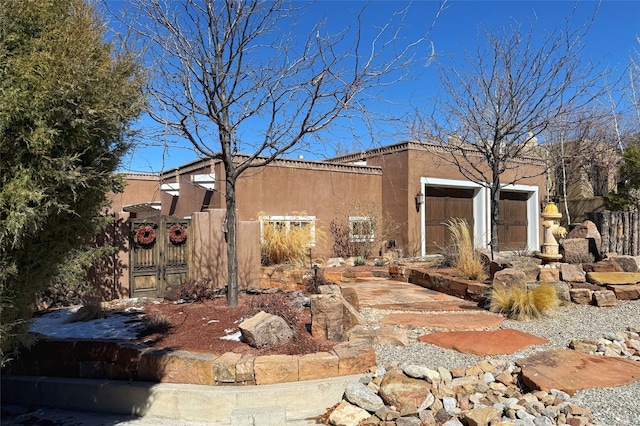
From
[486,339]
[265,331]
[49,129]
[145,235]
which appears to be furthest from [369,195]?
[49,129]

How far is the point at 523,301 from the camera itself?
574 centimetres

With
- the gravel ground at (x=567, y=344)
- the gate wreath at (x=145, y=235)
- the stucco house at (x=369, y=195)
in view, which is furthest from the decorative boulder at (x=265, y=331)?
the stucco house at (x=369, y=195)

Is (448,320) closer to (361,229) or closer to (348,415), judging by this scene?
(348,415)

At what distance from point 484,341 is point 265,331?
7.72 feet

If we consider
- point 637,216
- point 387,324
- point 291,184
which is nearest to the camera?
point 387,324

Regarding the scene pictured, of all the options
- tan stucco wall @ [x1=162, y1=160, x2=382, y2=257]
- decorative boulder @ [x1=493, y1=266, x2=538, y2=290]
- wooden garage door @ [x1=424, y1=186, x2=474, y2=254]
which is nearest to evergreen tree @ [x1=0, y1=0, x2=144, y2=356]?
decorative boulder @ [x1=493, y1=266, x2=538, y2=290]

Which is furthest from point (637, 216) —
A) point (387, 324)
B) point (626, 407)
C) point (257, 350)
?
point (257, 350)

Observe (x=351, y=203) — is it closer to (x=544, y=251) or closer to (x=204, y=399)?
(x=544, y=251)

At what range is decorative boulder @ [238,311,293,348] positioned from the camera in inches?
163

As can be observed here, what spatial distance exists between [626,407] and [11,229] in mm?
4028

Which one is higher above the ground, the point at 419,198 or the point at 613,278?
the point at 419,198

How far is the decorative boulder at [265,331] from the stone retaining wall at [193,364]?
258mm

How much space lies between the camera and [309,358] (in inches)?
150

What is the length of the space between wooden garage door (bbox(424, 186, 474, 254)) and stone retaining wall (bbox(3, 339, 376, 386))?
416 inches
